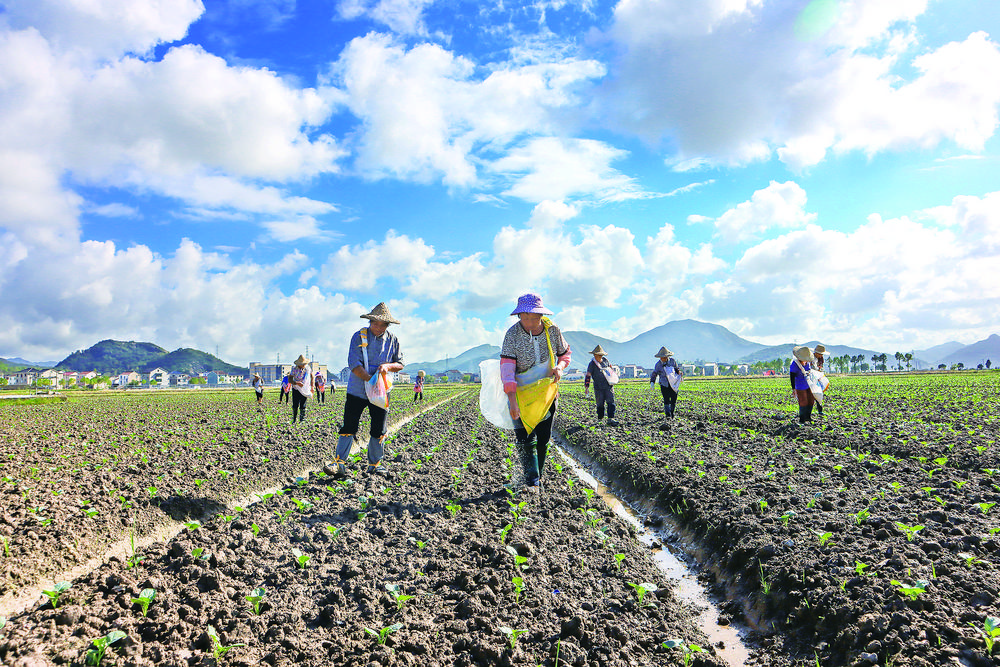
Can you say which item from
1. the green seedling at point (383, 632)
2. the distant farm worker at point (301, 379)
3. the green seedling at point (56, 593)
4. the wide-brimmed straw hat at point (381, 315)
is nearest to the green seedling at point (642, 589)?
the green seedling at point (383, 632)

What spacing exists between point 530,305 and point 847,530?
4.03 m

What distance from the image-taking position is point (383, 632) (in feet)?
11.4

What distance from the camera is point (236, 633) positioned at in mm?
3578

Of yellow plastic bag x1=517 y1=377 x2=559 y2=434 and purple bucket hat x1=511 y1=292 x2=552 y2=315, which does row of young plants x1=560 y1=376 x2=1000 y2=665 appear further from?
purple bucket hat x1=511 y1=292 x2=552 y2=315

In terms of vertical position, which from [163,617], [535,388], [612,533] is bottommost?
[612,533]

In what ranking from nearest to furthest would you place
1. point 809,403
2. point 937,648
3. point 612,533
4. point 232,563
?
point 937,648 < point 232,563 < point 612,533 < point 809,403

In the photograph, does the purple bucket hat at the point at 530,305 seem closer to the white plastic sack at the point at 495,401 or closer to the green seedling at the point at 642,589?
the white plastic sack at the point at 495,401

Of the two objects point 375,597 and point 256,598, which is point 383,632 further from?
point 256,598

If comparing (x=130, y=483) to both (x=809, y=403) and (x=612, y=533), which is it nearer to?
(x=612, y=533)

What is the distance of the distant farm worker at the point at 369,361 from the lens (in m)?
7.62

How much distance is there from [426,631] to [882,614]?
3.15m

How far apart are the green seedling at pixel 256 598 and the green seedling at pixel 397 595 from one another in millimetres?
912

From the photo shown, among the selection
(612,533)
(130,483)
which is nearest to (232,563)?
(612,533)

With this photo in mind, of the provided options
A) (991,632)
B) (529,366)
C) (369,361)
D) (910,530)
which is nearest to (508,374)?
(529,366)
